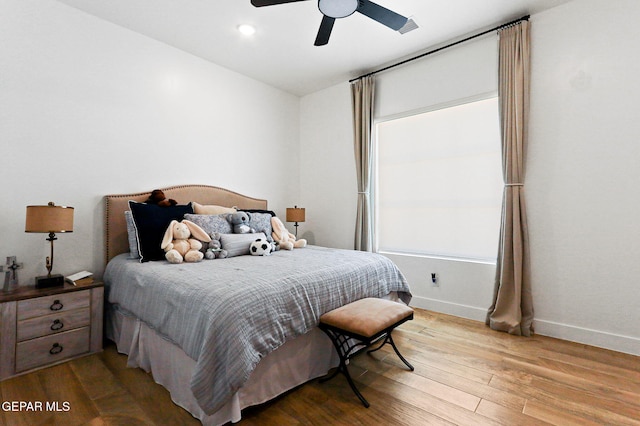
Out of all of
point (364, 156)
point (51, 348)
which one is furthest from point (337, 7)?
point (51, 348)

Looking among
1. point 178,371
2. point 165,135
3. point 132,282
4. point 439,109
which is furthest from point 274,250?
point 439,109

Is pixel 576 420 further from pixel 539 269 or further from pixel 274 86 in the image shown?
pixel 274 86

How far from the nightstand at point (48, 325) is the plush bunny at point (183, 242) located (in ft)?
1.95

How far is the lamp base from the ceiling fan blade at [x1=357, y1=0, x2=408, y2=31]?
3.05 meters

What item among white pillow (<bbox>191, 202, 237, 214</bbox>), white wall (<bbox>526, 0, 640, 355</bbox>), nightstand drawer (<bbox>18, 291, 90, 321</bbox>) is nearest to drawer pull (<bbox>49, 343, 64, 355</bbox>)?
nightstand drawer (<bbox>18, 291, 90, 321</bbox>)

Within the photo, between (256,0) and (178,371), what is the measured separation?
2.39 metres

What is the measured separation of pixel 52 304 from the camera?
7.31 ft

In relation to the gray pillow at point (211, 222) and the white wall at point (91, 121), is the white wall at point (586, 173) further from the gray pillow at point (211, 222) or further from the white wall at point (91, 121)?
the white wall at point (91, 121)

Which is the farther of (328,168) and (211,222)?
(328,168)

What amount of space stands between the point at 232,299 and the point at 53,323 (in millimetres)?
1629

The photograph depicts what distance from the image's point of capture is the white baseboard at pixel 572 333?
242cm

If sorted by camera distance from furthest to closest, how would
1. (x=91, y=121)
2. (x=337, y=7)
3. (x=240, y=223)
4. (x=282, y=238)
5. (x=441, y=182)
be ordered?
(x=441, y=182)
(x=282, y=238)
(x=240, y=223)
(x=91, y=121)
(x=337, y=7)

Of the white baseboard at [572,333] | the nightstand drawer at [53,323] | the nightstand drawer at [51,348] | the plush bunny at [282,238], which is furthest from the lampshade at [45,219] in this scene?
the white baseboard at [572,333]

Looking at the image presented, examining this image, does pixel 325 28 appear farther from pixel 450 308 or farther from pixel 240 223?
pixel 450 308
